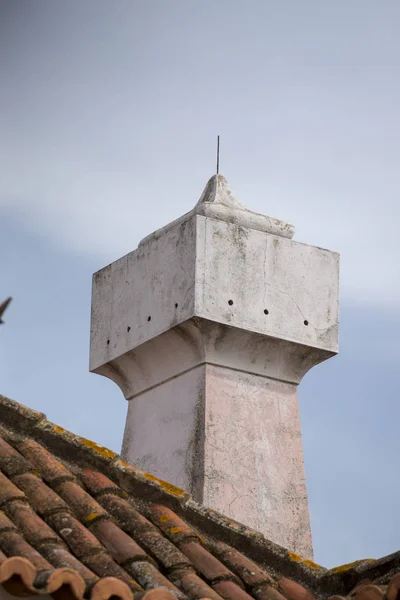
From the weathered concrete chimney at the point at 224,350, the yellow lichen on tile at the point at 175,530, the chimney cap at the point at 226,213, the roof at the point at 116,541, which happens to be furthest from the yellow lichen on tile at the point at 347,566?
the chimney cap at the point at 226,213

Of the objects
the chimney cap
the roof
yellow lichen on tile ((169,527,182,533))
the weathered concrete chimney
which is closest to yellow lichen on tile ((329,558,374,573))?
the roof

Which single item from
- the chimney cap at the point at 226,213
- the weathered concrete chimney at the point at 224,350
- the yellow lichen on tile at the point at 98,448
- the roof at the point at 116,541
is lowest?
the roof at the point at 116,541

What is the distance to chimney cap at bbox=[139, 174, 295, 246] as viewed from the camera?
11844 millimetres

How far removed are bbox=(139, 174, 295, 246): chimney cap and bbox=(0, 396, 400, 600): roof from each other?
4492 mm

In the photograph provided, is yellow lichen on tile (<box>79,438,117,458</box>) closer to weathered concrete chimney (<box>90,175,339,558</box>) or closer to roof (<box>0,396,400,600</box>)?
roof (<box>0,396,400,600</box>)

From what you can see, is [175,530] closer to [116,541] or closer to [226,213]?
[116,541]

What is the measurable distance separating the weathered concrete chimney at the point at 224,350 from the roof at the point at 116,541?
3.33 meters

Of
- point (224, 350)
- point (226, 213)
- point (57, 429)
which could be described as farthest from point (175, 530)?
point (226, 213)

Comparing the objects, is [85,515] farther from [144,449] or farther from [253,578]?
[144,449]

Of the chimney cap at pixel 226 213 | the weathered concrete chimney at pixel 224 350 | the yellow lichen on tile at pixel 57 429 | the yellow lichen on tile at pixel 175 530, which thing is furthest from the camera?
the chimney cap at pixel 226 213

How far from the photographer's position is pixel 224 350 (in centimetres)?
1153

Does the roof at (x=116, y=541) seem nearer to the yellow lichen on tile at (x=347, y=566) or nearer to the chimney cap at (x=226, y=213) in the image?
the yellow lichen on tile at (x=347, y=566)

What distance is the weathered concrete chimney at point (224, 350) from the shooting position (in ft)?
37.1

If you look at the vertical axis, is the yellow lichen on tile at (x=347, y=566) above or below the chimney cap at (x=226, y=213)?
below
